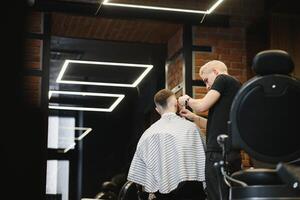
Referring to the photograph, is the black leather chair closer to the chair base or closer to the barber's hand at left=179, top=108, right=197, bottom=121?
the barber's hand at left=179, top=108, right=197, bottom=121

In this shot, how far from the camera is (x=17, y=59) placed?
336mm

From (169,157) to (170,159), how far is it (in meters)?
0.02

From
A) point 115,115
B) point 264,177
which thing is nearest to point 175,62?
point 115,115

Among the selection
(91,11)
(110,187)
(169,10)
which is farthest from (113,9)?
(110,187)

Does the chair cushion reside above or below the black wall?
below

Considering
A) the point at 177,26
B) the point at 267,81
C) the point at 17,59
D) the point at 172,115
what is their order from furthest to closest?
the point at 177,26, the point at 172,115, the point at 267,81, the point at 17,59

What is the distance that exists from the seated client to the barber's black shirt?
0.47 metres

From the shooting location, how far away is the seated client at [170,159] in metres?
3.51

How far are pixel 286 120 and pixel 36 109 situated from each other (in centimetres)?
198

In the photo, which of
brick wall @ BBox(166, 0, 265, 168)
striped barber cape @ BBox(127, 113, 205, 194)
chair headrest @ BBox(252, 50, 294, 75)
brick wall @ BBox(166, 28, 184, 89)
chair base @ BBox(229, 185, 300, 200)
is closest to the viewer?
chair base @ BBox(229, 185, 300, 200)

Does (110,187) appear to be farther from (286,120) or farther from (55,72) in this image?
(286,120)

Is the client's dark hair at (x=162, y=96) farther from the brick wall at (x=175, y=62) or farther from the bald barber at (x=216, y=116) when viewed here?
the brick wall at (x=175, y=62)

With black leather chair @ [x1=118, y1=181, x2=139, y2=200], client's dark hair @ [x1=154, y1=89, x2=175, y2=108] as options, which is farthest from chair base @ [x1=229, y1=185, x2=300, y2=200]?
black leather chair @ [x1=118, y1=181, x2=139, y2=200]

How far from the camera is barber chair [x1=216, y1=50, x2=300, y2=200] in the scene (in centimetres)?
215
